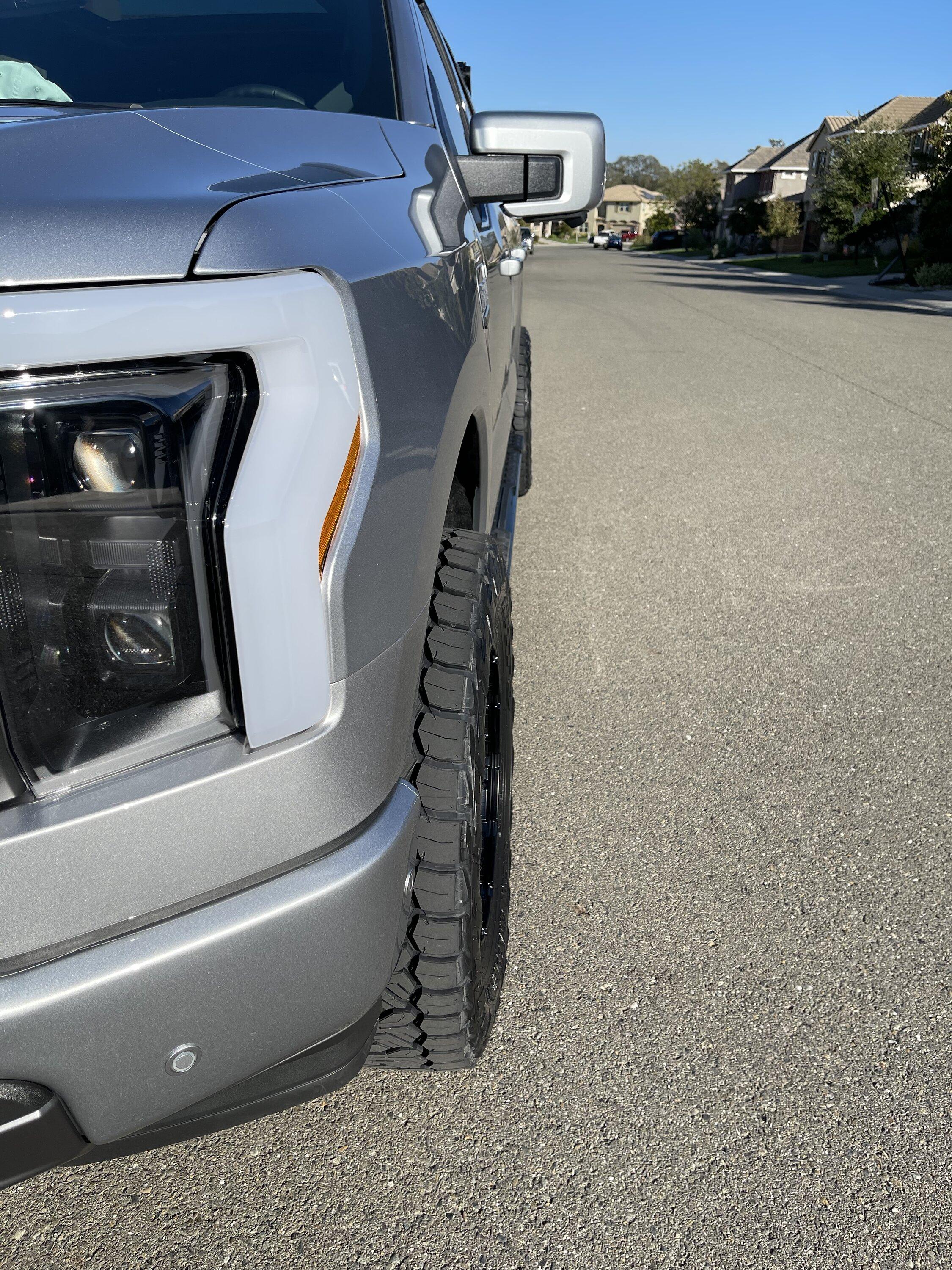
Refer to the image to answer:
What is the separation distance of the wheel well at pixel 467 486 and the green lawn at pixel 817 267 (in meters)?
36.1

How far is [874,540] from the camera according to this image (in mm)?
4805

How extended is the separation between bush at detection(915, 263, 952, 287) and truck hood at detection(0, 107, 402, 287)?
30421 millimetres

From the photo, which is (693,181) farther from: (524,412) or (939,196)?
(524,412)

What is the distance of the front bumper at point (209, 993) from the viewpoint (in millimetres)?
1053

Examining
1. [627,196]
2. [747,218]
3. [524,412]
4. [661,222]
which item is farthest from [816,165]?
[524,412]

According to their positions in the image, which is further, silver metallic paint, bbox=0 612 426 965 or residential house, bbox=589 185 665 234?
residential house, bbox=589 185 665 234

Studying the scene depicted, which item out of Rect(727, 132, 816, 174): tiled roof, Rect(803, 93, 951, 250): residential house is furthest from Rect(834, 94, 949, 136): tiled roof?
Rect(727, 132, 816, 174): tiled roof

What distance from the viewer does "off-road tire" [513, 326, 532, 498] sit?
15.6 ft

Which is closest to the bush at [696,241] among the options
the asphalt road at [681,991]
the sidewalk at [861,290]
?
the sidewalk at [861,290]

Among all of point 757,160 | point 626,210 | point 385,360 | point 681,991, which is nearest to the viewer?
point 385,360

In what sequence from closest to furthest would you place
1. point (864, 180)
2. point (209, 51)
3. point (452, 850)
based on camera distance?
point (452, 850) → point (209, 51) → point (864, 180)

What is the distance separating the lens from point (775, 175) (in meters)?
85.7

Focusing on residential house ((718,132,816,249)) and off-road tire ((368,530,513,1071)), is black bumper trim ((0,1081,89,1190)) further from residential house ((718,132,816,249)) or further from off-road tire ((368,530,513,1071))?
residential house ((718,132,816,249))

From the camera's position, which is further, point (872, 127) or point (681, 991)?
point (872, 127)
